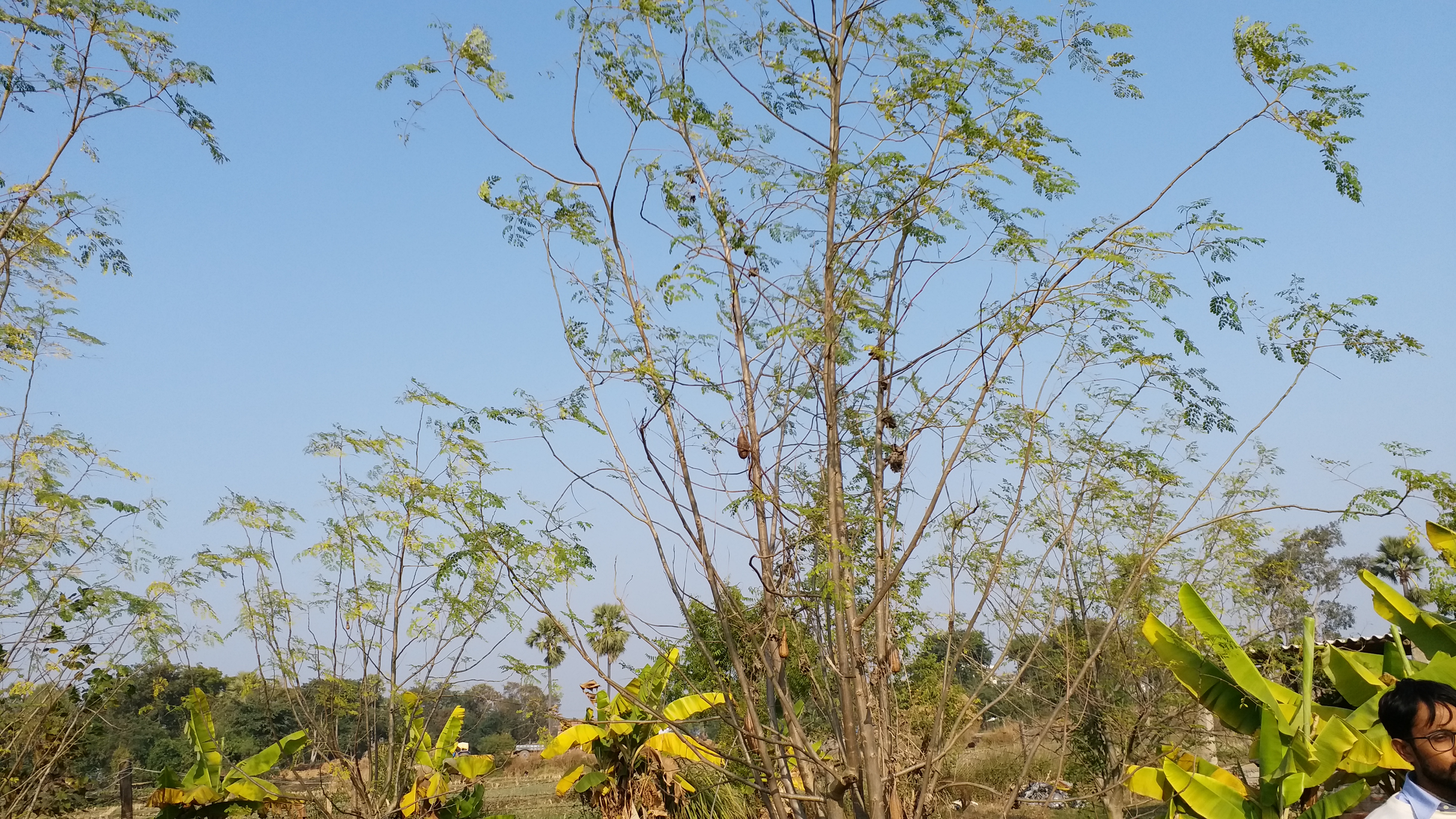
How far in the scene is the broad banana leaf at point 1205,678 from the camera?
15.9ft

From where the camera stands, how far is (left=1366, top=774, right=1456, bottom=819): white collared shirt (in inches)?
108

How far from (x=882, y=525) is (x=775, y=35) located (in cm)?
195

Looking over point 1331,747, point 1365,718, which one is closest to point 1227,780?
point 1331,747

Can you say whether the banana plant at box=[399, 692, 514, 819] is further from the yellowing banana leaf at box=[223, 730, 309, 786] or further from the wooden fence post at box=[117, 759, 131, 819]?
the wooden fence post at box=[117, 759, 131, 819]

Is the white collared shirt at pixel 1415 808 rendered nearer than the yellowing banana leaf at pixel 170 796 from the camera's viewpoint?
Yes

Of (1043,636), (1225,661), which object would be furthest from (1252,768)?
(1043,636)

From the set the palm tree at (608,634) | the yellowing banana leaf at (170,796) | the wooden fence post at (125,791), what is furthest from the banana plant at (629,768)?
the palm tree at (608,634)

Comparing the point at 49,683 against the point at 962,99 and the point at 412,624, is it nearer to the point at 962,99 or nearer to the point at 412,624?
the point at 412,624

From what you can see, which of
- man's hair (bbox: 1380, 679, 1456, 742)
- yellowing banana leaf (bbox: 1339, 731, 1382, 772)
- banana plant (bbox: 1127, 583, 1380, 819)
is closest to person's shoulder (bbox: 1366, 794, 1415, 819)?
man's hair (bbox: 1380, 679, 1456, 742)

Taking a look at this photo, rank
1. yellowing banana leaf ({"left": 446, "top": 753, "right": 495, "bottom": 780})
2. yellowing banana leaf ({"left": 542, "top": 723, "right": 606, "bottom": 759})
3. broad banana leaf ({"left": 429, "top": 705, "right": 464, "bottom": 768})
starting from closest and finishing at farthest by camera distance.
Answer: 1. yellowing banana leaf ({"left": 542, "top": 723, "right": 606, "bottom": 759})
2. broad banana leaf ({"left": 429, "top": 705, "right": 464, "bottom": 768})
3. yellowing banana leaf ({"left": 446, "top": 753, "right": 495, "bottom": 780})

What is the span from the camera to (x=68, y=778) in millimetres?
10297

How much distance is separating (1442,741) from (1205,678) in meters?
2.12

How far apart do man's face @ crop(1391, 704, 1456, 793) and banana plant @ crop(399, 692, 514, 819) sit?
28.1 feet

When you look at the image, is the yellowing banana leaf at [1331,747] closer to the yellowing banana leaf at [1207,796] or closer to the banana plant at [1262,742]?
the banana plant at [1262,742]
